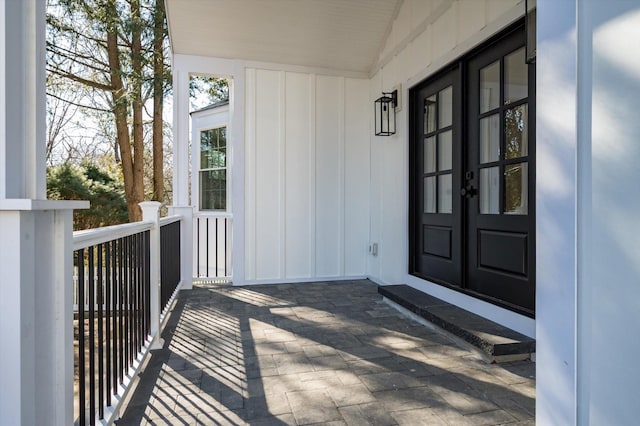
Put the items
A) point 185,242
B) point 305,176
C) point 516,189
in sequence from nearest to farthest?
point 516,189
point 185,242
point 305,176

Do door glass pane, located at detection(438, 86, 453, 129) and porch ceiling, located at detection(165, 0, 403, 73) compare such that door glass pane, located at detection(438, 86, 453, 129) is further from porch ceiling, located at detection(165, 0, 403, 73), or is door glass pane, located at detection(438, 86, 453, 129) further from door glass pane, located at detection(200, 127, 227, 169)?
door glass pane, located at detection(200, 127, 227, 169)

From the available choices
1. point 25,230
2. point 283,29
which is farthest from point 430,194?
point 25,230

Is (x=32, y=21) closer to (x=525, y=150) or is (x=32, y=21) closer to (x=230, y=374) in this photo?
(x=230, y=374)

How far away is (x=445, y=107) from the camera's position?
3549mm

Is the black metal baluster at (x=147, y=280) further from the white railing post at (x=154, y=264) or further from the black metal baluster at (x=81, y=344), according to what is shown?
the black metal baluster at (x=81, y=344)

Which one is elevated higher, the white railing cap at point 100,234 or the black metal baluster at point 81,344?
the white railing cap at point 100,234

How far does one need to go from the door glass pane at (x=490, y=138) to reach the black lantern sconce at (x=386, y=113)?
4.76 feet

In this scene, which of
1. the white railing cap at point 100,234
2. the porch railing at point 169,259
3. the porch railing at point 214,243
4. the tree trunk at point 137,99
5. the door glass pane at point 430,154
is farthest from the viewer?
the tree trunk at point 137,99

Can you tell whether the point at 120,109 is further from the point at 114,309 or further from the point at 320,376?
the point at 320,376

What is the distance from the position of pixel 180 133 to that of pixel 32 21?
3623mm

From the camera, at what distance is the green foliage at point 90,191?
7.79 meters

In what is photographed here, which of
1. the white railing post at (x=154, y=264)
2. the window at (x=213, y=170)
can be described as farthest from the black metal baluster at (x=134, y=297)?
the window at (x=213, y=170)

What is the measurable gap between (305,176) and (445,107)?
195 cm

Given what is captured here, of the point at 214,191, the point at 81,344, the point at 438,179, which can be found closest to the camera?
the point at 81,344
